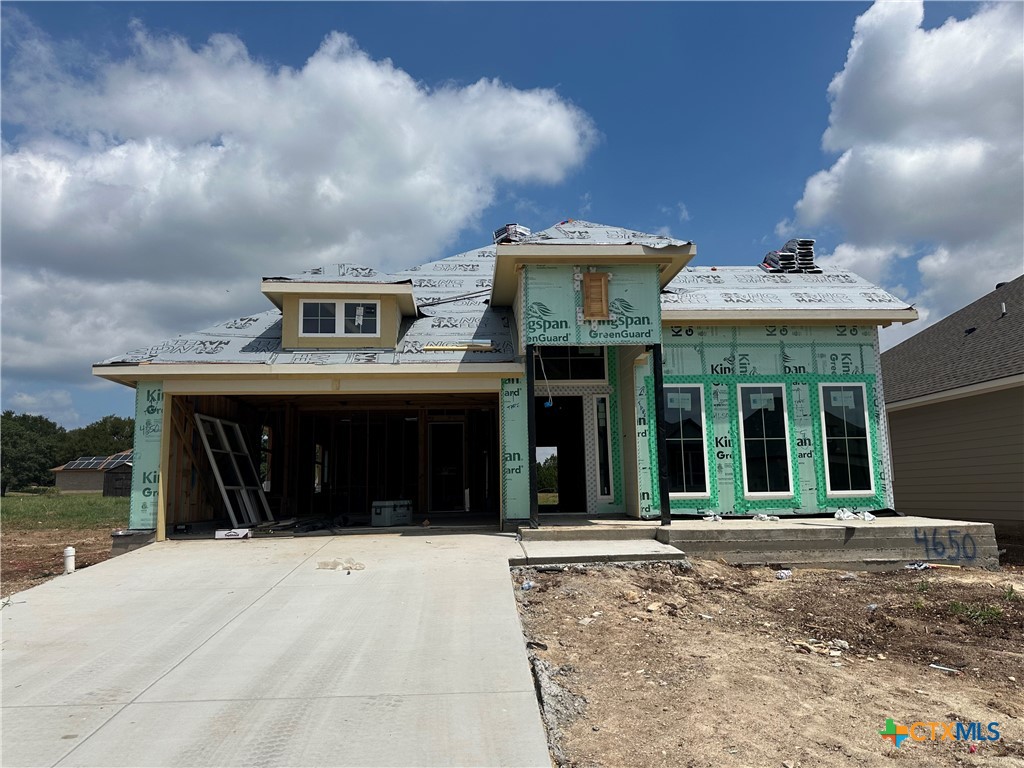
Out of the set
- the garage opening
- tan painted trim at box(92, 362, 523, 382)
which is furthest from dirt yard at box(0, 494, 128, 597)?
the garage opening

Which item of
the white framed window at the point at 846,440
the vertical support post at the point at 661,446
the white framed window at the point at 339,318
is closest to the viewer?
the vertical support post at the point at 661,446

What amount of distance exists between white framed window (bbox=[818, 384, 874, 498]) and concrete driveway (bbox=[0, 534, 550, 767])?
692 cm

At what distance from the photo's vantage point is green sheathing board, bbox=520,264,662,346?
10852mm

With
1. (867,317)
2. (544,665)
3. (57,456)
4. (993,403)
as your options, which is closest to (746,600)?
(544,665)

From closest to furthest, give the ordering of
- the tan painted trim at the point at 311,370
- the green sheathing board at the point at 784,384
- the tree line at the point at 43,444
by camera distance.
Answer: the tan painted trim at the point at 311,370, the green sheathing board at the point at 784,384, the tree line at the point at 43,444

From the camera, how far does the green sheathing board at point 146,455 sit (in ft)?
36.1

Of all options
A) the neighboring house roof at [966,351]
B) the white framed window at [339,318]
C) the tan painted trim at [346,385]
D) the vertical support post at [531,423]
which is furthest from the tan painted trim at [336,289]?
the neighboring house roof at [966,351]

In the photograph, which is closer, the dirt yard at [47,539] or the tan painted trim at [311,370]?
the dirt yard at [47,539]

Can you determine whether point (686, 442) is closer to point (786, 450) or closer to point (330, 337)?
point (786, 450)

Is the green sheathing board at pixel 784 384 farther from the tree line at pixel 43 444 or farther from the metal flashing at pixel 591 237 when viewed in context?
the tree line at pixel 43 444

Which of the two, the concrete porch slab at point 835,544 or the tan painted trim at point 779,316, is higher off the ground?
the tan painted trim at point 779,316

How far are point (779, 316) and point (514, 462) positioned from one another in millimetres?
5562

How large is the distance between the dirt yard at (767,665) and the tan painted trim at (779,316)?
16.2 ft

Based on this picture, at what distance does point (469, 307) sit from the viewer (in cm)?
1384
